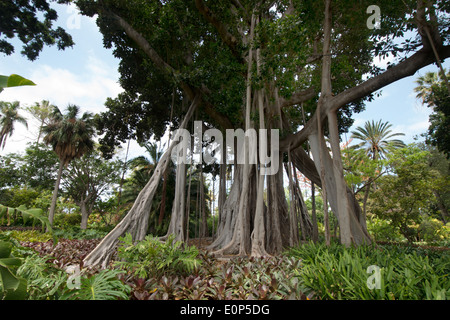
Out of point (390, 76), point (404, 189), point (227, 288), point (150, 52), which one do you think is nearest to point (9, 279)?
point (227, 288)

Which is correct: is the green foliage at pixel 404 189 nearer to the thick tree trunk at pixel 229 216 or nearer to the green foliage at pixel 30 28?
the thick tree trunk at pixel 229 216

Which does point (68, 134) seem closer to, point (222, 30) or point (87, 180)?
point (87, 180)

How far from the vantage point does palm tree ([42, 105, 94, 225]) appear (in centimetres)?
A: 1148

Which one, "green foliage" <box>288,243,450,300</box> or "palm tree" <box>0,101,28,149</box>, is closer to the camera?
"green foliage" <box>288,243,450,300</box>

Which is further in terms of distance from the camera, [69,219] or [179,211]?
[69,219]

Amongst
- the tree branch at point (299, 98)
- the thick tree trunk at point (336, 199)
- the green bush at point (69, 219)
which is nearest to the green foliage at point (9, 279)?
the thick tree trunk at point (336, 199)

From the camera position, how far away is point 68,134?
11.6 metres

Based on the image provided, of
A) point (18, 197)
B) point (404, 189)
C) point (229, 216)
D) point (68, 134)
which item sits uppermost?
point (68, 134)

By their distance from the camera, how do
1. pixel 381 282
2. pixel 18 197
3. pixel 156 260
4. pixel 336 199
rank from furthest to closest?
pixel 18 197 < pixel 336 199 < pixel 156 260 < pixel 381 282

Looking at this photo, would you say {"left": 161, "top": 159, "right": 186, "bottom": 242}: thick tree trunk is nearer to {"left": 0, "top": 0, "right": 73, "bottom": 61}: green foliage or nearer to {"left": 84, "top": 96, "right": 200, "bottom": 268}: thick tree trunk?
{"left": 84, "top": 96, "right": 200, "bottom": 268}: thick tree trunk

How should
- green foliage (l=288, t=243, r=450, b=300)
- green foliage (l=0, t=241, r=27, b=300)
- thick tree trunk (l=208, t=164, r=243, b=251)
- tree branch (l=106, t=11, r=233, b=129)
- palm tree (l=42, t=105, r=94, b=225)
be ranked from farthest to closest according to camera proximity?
1. palm tree (l=42, t=105, r=94, b=225)
2. tree branch (l=106, t=11, r=233, b=129)
3. thick tree trunk (l=208, t=164, r=243, b=251)
4. green foliage (l=288, t=243, r=450, b=300)
5. green foliage (l=0, t=241, r=27, b=300)

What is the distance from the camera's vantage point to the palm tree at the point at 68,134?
11.5 metres

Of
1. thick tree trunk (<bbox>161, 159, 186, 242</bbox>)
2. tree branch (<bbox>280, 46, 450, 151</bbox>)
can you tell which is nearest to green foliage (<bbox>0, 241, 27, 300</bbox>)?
thick tree trunk (<bbox>161, 159, 186, 242</bbox>)

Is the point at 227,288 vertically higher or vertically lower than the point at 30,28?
lower
